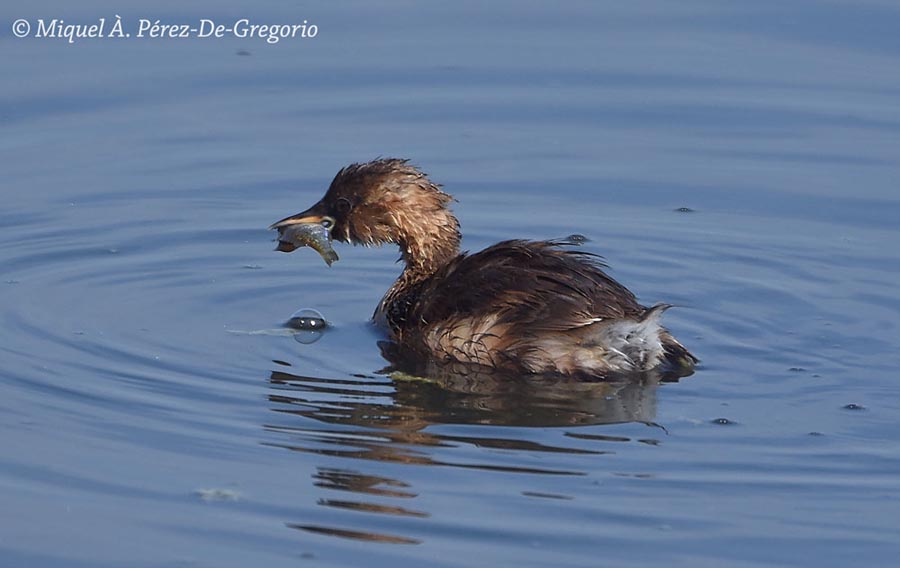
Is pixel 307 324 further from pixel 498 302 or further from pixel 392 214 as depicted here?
pixel 498 302

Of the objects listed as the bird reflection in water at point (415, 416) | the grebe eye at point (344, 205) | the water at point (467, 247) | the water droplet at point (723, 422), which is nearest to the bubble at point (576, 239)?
the water at point (467, 247)

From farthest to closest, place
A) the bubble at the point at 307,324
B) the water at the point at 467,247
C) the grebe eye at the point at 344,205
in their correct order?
the grebe eye at the point at 344,205, the bubble at the point at 307,324, the water at the point at 467,247

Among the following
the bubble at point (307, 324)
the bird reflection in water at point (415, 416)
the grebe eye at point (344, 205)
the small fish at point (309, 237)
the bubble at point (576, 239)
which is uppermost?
the grebe eye at point (344, 205)

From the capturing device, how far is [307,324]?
9.38m

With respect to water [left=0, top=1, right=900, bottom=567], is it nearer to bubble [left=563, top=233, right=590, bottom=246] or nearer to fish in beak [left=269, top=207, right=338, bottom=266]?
bubble [left=563, top=233, right=590, bottom=246]

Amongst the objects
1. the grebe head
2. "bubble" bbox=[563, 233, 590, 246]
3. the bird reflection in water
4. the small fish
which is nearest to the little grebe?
the grebe head

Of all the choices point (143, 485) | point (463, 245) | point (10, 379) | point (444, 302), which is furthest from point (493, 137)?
point (143, 485)

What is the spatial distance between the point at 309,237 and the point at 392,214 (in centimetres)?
52

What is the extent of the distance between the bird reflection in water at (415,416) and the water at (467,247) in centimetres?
2

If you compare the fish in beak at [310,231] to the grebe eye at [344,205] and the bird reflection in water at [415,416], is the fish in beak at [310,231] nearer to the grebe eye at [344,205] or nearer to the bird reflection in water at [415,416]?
the grebe eye at [344,205]

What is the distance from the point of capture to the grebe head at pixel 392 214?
953 cm

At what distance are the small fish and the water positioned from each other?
328mm

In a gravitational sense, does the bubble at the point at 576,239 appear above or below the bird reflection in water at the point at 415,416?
above

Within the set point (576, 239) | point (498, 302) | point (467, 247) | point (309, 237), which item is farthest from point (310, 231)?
point (576, 239)
